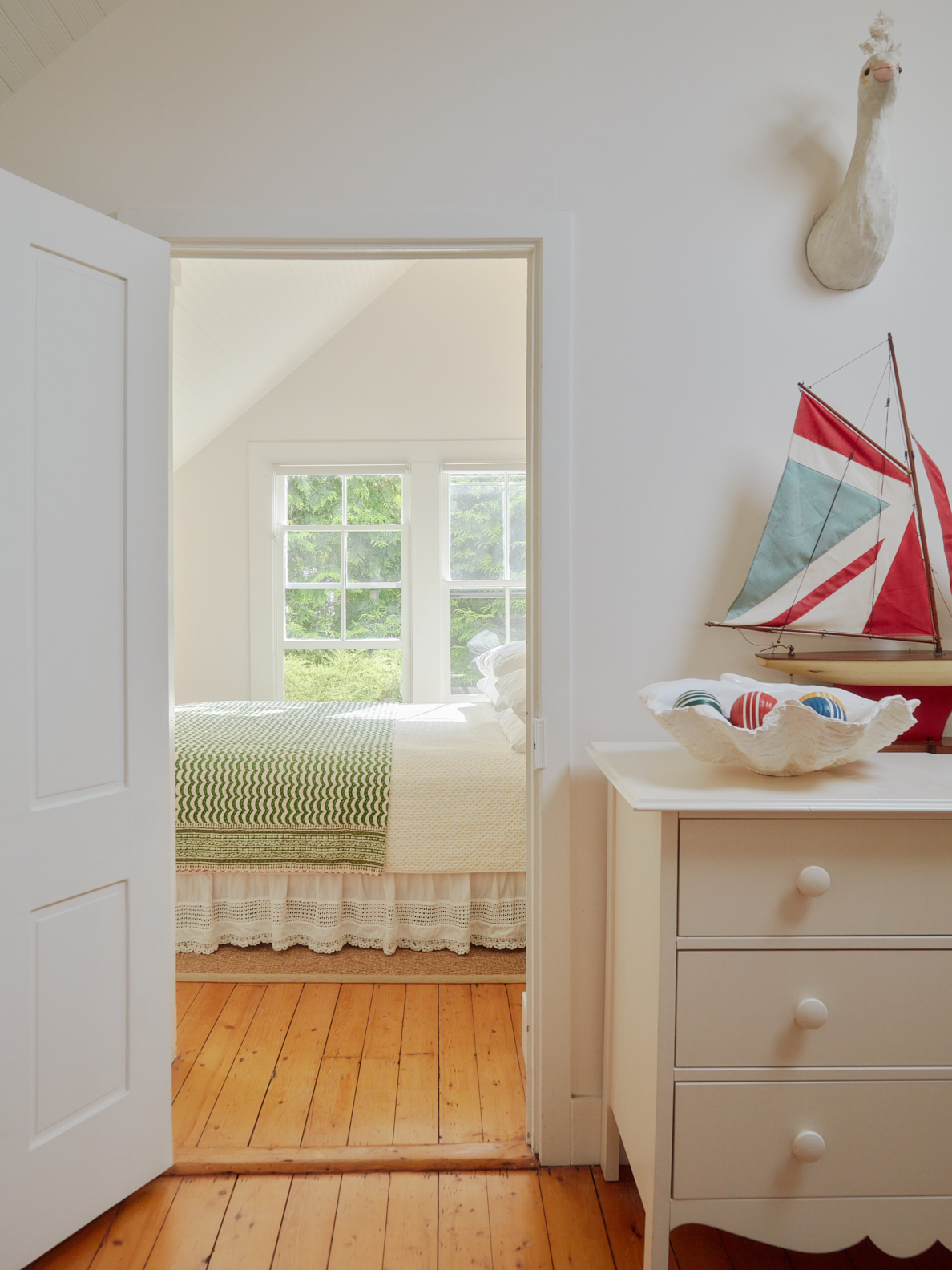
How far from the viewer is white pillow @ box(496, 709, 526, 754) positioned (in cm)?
279

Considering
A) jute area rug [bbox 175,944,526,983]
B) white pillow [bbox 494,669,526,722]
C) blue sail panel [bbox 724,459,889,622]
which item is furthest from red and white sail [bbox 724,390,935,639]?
jute area rug [bbox 175,944,526,983]

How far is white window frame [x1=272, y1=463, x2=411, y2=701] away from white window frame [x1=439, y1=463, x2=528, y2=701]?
0.21 metres

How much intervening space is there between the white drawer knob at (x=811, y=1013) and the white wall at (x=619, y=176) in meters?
0.53

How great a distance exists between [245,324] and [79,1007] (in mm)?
2960

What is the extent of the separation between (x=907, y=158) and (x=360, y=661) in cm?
365

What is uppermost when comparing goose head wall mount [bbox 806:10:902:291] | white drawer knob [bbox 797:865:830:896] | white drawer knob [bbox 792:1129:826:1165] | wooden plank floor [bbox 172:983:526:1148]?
goose head wall mount [bbox 806:10:902:291]

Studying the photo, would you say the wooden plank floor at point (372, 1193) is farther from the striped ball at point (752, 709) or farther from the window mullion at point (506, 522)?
the window mullion at point (506, 522)

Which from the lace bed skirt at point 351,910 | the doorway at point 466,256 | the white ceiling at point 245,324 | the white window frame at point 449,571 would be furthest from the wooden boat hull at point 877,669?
the white window frame at point 449,571

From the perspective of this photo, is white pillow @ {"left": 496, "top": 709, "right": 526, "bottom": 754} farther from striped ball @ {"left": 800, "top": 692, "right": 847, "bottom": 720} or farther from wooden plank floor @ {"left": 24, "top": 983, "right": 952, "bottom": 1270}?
striped ball @ {"left": 800, "top": 692, "right": 847, "bottom": 720}

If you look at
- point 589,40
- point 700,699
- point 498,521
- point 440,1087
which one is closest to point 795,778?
point 700,699

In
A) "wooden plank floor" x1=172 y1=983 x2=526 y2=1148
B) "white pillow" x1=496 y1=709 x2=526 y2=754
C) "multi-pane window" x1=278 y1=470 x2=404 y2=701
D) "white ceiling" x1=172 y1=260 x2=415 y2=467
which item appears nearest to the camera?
"wooden plank floor" x1=172 y1=983 x2=526 y2=1148

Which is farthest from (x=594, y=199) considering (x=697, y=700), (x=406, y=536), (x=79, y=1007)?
(x=406, y=536)

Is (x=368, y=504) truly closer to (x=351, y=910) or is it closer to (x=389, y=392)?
(x=389, y=392)

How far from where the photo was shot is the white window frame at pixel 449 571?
4.57 meters
